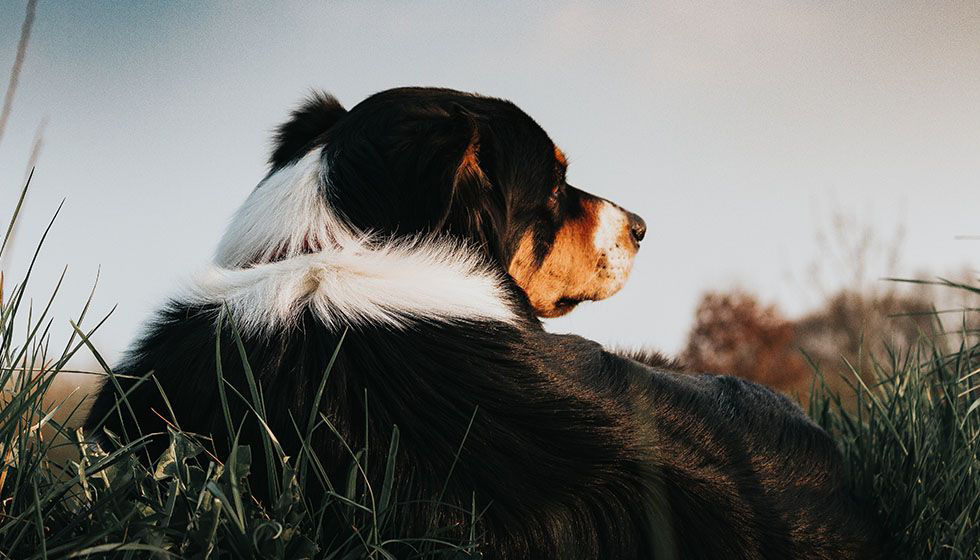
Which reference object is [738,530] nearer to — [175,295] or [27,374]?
[175,295]

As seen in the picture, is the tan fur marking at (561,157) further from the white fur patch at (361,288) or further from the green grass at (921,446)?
the green grass at (921,446)

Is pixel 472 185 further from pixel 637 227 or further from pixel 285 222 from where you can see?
pixel 637 227

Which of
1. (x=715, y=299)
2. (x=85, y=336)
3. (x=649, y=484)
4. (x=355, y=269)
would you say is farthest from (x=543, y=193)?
(x=715, y=299)

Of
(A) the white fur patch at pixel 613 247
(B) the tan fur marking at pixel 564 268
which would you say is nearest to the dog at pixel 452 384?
(B) the tan fur marking at pixel 564 268

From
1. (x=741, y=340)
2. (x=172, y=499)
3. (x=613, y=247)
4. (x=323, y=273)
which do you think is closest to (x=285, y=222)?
(x=323, y=273)

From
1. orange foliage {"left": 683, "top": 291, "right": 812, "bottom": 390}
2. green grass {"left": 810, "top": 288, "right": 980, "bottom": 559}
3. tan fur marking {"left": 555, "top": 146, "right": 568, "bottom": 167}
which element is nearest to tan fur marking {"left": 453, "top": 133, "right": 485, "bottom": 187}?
tan fur marking {"left": 555, "top": 146, "right": 568, "bottom": 167}

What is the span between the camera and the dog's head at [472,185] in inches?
90.2

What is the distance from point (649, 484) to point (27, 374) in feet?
4.92

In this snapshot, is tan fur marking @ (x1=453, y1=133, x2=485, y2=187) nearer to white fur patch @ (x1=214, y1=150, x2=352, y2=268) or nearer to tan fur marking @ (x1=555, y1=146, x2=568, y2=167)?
white fur patch @ (x1=214, y1=150, x2=352, y2=268)

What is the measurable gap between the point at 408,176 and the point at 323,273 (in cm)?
43

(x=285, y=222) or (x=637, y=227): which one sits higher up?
(x=637, y=227)

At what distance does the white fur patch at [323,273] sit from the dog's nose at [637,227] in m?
1.29

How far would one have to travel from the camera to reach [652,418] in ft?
6.64

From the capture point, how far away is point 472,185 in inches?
95.4
